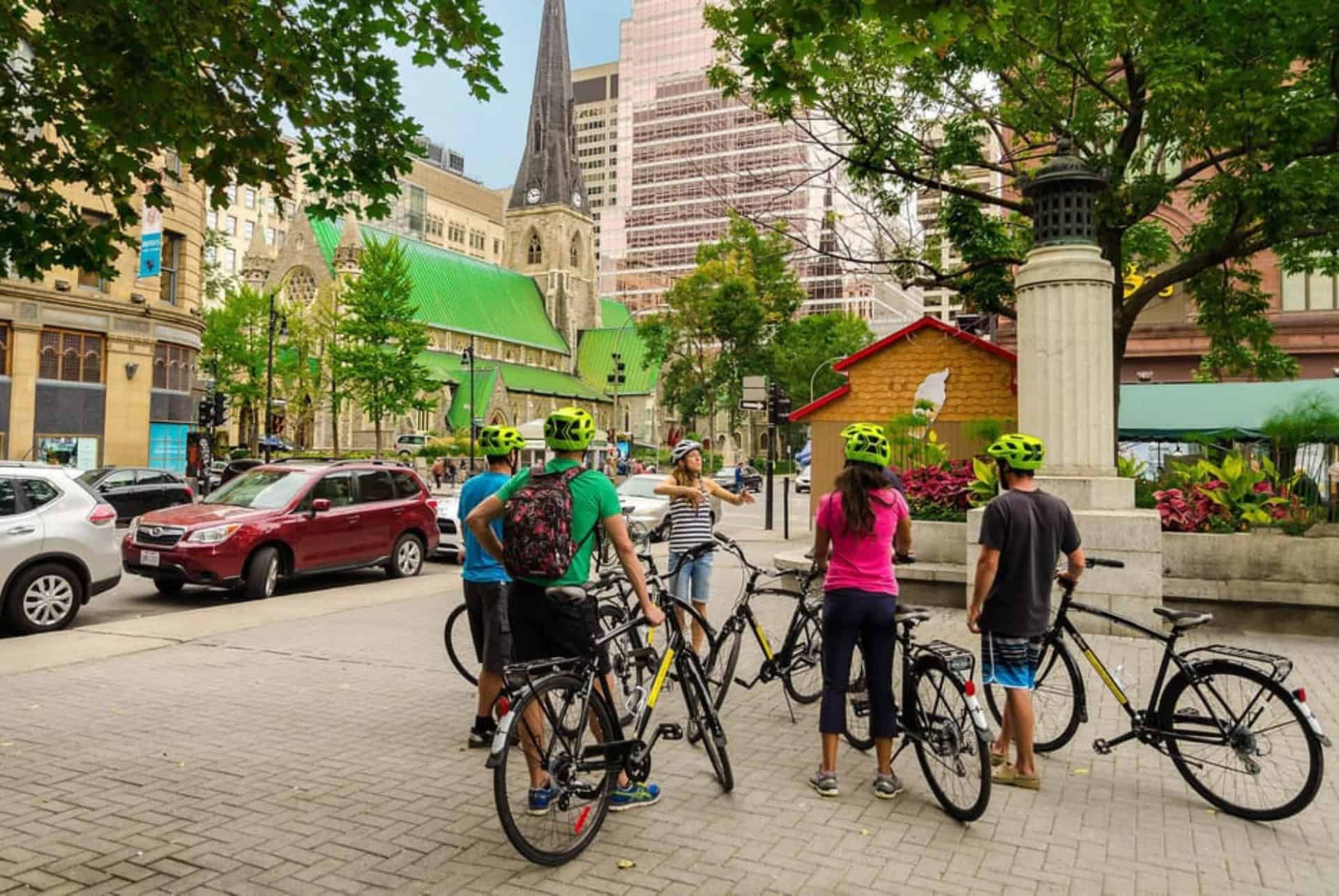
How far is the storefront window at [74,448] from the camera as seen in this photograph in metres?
27.5

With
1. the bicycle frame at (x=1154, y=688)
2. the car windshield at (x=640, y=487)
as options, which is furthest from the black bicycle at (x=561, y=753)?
the car windshield at (x=640, y=487)

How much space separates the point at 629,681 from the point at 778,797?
134 cm

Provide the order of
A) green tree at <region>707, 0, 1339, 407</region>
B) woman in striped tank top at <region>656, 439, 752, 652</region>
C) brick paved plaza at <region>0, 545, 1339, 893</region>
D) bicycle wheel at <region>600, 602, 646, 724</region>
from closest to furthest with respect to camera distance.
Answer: brick paved plaza at <region>0, 545, 1339, 893</region>
bicycle wheel at <region>600, 602, 646, 724</region>
woman in striped tank top at <region>656, 439, 752, 652</region>
green tree at <region>707, 0, 1339, 407</region>

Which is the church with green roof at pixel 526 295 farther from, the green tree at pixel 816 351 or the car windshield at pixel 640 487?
the car windshield at pixel 640 487

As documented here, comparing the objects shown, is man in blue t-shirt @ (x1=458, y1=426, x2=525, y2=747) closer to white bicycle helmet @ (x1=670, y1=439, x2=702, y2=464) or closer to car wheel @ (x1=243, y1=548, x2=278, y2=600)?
white bicycle helmet @ (x1=670, y1=439, x2=702, y2=464)

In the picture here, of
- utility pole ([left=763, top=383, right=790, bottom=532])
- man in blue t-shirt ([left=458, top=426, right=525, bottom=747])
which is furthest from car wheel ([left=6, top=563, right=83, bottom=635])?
utility pole ([left=763, top=383, right=790, bottom=532])

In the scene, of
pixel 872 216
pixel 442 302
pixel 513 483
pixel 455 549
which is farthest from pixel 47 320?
pixel 442 302

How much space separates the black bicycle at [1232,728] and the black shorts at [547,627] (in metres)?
2.59

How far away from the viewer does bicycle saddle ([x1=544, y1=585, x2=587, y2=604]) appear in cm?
424

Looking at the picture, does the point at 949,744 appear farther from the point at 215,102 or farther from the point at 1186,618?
the point at 215,102

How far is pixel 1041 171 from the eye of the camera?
929 cm

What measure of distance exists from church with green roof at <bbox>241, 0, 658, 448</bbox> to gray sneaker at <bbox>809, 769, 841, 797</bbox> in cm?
5958

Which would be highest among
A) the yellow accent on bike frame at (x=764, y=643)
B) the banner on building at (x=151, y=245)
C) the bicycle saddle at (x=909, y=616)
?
the banner on building at (x=151, y=245)

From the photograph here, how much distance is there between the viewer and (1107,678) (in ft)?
16.5
